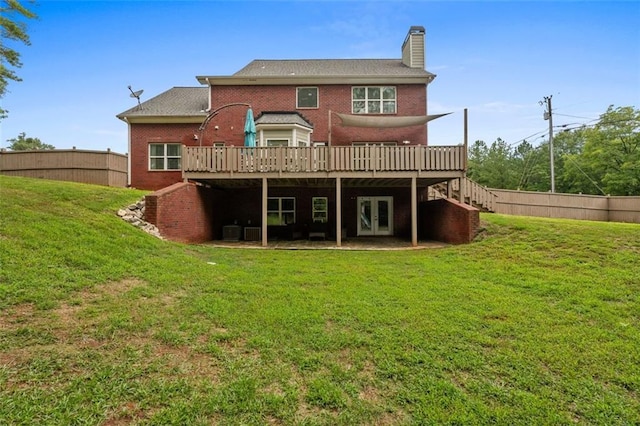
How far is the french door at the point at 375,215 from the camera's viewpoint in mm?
16234

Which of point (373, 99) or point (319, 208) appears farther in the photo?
point (373, 99)

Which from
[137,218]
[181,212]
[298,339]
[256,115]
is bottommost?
[298,339]

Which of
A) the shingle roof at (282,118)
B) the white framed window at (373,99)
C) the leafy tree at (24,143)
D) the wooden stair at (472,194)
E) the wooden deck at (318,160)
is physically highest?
the leafy tree at (24,143)

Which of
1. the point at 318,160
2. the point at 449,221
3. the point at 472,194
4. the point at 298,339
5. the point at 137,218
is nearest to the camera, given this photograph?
the point at 298,339

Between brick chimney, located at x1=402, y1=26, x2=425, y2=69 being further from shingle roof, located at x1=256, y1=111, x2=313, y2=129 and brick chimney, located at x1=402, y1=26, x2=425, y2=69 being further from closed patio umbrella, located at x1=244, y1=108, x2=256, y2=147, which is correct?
closed patio umbrella, located at x1=244, y1=108, x2=256, y2=147

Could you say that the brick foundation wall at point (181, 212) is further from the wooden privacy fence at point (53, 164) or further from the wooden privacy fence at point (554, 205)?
the wooden privacy fence at point (554, 205)

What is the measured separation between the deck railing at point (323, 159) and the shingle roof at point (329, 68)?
6191 millimetres

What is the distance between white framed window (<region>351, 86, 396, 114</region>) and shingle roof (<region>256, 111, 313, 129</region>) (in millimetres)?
2908

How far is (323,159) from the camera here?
12.1 meters

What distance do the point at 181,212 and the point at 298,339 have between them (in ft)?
29.2

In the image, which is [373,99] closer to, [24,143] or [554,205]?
[554,205]

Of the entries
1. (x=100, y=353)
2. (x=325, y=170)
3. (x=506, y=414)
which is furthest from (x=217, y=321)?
(x=325, y=170)

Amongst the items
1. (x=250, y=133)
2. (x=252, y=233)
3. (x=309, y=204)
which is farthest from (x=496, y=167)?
(x=250, y=133)

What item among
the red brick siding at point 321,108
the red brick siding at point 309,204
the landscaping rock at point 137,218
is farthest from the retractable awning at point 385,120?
the landscaping rock at point 137,218
